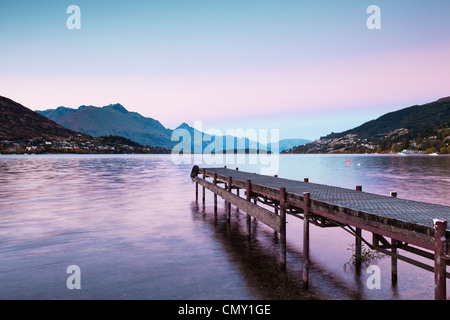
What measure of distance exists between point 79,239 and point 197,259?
692 centimetres

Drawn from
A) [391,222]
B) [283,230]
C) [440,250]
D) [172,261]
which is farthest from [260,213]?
[440,250]

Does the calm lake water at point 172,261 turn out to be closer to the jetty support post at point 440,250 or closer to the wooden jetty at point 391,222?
the wooden jetty at point 391,222

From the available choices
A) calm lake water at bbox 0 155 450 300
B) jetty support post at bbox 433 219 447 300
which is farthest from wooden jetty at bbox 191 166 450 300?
calm lake water at bbox 0 155 450 300

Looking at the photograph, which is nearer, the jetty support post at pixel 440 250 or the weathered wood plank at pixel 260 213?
the jetty support post at pixel 440 250

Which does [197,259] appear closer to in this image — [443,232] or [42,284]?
[42,284]

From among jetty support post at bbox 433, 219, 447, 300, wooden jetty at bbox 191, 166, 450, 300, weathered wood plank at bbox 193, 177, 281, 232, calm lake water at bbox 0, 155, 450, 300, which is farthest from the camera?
weathered wood plank at bbox 193, 177, 281, 232

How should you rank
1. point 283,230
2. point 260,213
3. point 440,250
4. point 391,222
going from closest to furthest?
point 440,250, point 391,222, point 283,230, point 260,213

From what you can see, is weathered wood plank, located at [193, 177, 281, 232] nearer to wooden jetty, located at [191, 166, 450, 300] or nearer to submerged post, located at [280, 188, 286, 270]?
wooden jetty, located at [191, 166, 450, 300]

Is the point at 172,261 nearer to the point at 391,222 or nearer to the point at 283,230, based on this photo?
the point at 283,230

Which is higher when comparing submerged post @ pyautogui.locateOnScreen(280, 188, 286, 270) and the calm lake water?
submerged post @ pyautogui.locateOnScreen(280, 188, 286, 270)

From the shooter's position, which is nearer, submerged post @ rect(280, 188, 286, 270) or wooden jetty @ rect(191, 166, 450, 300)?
A: wooden jetty @ rect(191, 166, 450, 300)

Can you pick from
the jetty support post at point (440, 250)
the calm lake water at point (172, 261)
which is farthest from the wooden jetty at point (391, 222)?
the calm lake water at point (172, 261)

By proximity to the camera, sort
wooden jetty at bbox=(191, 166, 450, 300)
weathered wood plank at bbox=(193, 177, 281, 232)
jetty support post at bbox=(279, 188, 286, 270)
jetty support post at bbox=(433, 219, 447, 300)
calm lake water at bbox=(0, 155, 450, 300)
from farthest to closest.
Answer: weathered wood plank at bbox=(193, 177, 281, 232)
jetty support post at bbox=(279, 188, 286, 270)
calm lake water at bbox=(0, 155, 450, 300)
wooden jetty at bbox=(191, 166, 450, 300)
jetty support post at bbox=(433, 219, 447, 300)
